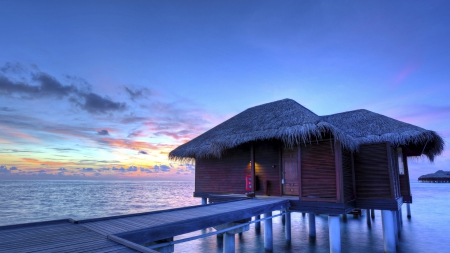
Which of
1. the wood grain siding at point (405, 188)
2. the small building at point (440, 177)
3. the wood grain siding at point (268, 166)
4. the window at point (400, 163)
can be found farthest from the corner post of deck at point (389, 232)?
the small building at point (440, 177)

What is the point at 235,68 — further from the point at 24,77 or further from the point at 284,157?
the point at 24,77

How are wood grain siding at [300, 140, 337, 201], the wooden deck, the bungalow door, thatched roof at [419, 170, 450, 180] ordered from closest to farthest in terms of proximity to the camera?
1. the wooden deck
2. wood grain siding at [300, 140, 337, 201]
3. the bungalow door
4. thatched roof at [419, 170, 450, 180]


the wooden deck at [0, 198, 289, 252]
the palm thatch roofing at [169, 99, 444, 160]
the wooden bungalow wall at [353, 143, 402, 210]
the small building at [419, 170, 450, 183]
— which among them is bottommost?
the small building at [419, 170, 450, 183]

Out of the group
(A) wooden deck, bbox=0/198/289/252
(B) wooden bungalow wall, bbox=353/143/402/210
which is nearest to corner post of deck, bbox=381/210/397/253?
(B) wooden bungalow wall, bbox=353/143/402/210

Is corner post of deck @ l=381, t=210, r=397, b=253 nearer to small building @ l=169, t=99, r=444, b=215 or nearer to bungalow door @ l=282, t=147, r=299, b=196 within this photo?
small building @ l=169, t=99, r=444, b=215

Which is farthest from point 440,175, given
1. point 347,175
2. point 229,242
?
point 229,242

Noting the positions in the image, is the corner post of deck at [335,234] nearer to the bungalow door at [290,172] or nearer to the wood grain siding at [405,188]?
the bungalow door at [290,172]

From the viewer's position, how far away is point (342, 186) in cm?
765

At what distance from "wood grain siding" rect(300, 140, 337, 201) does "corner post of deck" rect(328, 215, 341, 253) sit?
642mm

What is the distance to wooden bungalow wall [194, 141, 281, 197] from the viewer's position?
33.8 ft

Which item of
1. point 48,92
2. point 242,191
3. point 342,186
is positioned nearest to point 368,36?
point 342,186

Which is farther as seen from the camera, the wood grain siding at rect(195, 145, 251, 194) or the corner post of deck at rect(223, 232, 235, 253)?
the wood grain siding at rect(195, 145, 251, 194)

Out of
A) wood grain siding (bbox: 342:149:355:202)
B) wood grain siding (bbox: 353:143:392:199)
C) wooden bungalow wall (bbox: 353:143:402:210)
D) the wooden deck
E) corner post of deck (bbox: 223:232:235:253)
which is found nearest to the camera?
the wooden deck

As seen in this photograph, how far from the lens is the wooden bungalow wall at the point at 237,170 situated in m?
10.3
